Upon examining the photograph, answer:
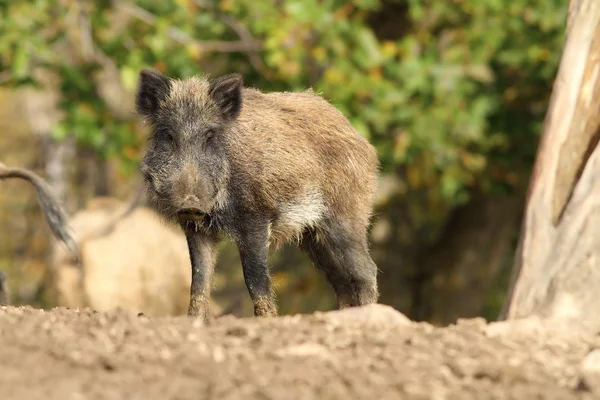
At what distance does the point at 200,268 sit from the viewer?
6691mm

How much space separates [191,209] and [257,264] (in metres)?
0.61

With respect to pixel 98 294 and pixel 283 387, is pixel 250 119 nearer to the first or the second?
pixel 283 387

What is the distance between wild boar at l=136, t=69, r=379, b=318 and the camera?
6520 millimetres

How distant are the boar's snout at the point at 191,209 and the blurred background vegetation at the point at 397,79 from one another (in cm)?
496

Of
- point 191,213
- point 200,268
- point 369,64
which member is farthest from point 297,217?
point 369,64

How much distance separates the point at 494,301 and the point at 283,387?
13180mm

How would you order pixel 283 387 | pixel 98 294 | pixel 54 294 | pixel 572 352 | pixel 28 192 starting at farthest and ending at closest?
pixel 28 192 → pixel 54 294 → pixel 98 294 → pixel 572 352 → pixel 283 387

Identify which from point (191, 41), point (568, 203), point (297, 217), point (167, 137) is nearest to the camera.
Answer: point (167, 137)

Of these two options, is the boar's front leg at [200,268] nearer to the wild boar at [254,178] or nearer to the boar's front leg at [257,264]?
the wild boar at [254,178]

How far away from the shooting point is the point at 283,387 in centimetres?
421

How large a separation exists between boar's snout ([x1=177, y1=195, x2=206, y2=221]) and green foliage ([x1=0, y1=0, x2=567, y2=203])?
518 centimetres

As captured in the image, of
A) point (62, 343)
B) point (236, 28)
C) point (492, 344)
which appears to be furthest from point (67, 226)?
point (236, 28)

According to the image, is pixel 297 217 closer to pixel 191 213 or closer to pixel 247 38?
pixel 191 213

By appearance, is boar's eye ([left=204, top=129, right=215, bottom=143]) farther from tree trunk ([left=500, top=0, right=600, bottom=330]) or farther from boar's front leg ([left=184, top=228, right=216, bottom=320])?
tree trunk ([left=500, top=0, right=600, bottom=330])
